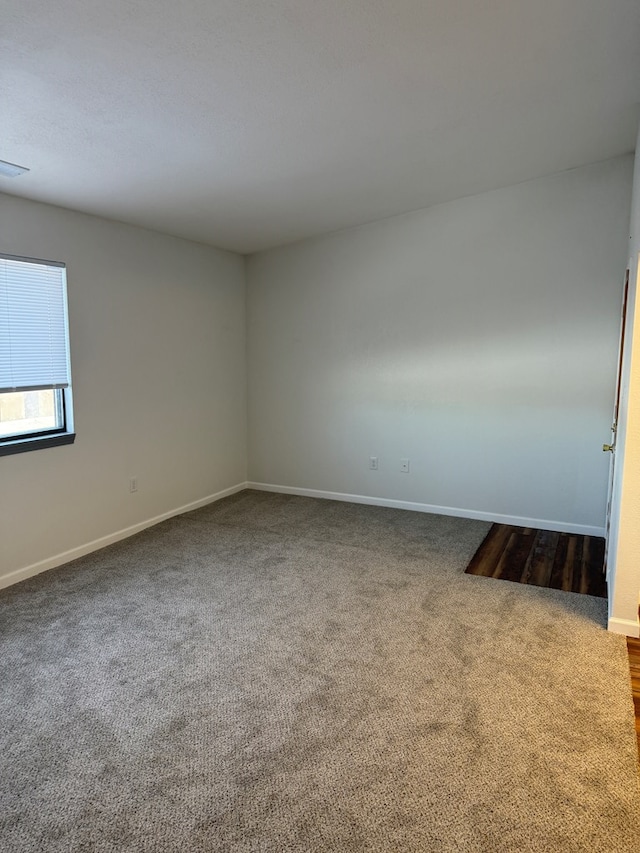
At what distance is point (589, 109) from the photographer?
2.85 meters

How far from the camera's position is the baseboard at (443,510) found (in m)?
4.11

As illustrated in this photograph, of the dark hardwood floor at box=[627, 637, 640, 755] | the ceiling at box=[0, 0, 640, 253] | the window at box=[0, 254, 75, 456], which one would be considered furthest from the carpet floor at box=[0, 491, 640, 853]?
the ceiling at box=[0, 0, 640, 253]

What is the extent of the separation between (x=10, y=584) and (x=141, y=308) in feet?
7.03

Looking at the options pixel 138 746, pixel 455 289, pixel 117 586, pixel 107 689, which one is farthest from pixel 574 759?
pixel 455 289

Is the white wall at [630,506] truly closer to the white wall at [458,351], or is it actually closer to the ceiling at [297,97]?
the ceiling at [297,97]

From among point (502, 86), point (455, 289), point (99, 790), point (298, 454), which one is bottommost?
point (99, 790)

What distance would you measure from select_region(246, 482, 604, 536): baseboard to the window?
2.31 m

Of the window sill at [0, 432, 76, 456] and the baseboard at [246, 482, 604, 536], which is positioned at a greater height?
the window sill at [0, 432, 76, 456]

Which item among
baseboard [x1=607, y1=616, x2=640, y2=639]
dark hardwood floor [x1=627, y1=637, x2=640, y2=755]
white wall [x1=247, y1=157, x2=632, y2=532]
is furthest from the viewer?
white wall [x1=247, y1=157, x2=632, y2=532]

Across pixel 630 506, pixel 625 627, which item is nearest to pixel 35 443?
pixel 630 506

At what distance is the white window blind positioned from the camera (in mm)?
3145

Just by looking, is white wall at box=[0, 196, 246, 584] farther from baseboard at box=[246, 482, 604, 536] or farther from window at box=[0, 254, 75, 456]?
baseboard at box=[246, 482, 604, 536]

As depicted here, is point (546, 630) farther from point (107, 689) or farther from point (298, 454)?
point (298, 454)

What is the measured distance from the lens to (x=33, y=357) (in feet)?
10.8
